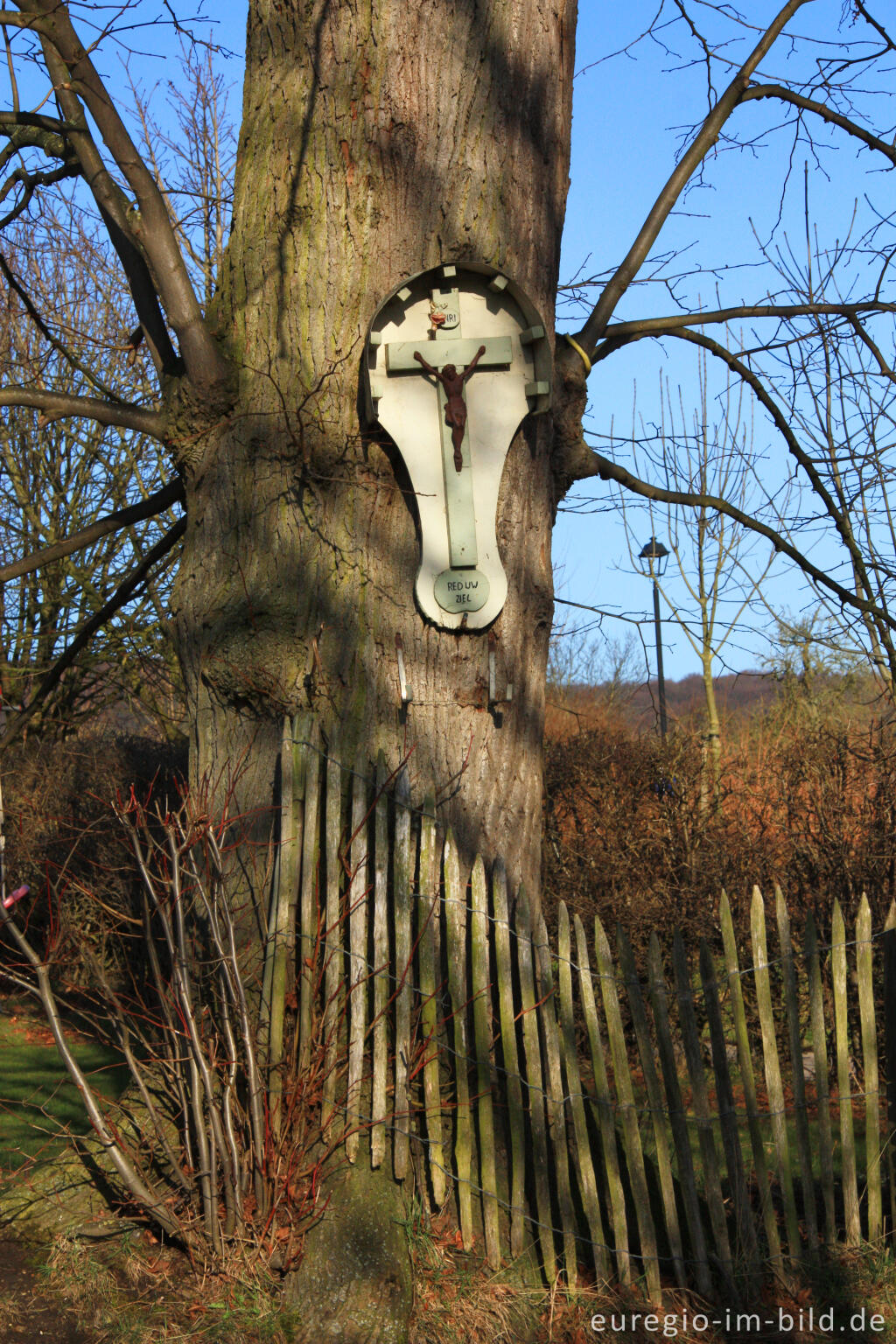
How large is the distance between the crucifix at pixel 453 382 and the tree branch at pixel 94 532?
5.34 ft

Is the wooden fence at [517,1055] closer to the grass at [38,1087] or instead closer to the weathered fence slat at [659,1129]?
the weathered fence slat at [659,1129]

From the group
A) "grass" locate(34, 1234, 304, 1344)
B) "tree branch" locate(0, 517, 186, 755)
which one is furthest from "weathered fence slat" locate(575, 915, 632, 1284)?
"tree branch" locate(0, 517, 186, 755)

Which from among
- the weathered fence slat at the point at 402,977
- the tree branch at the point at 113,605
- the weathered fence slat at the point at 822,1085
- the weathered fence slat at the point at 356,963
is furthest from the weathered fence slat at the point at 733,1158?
the tree branch at the point at 113,605

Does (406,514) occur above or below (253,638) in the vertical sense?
above

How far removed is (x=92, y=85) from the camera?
4668 mm

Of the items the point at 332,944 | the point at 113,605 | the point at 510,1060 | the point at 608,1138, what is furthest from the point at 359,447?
the point at 608,1138

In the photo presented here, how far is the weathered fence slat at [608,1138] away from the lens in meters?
3.67

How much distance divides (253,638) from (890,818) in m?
4.66

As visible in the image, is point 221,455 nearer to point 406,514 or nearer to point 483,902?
point 406,514

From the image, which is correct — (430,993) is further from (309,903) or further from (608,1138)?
(608,1138)

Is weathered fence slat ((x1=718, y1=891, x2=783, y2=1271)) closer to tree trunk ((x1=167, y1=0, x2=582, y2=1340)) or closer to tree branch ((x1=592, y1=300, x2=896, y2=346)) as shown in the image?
tree trunk ((x1=167, y1=0, x2=582, y2=1340))

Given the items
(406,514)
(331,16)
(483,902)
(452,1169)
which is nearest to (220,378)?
(406,514)

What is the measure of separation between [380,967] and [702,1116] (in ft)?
3.91

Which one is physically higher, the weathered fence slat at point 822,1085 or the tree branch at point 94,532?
the tree branch at point 94,532
